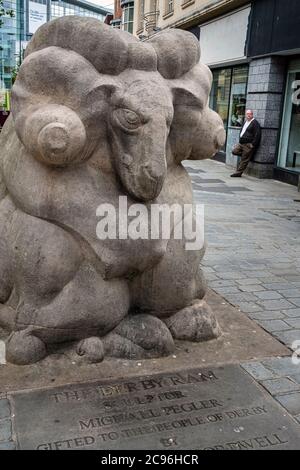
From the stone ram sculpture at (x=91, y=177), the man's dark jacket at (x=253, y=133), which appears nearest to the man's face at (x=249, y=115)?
the man's dark jacket at (x=253, y=133)

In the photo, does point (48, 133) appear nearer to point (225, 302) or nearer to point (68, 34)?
point (68, 34)

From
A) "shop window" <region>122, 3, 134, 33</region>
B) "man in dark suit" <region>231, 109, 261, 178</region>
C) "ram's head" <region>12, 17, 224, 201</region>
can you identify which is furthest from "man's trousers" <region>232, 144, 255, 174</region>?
"shop window" <region>122, 3, 134, 33</region>

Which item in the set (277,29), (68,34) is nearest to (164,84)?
(68,34)

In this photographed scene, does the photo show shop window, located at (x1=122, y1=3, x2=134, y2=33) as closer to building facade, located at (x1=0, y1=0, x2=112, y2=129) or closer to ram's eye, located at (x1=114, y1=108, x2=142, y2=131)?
building facade, located at (x1=0, y1=0, x2=112, y2=129)

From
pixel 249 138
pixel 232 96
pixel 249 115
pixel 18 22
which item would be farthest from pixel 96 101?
pixel 18 22

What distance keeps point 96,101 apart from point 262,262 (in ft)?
11.2

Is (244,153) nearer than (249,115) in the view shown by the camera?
No

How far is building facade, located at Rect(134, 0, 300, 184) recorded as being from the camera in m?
11.6

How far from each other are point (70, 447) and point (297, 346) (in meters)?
1.86

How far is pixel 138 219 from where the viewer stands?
305 cm

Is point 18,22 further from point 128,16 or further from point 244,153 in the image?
point 244,153

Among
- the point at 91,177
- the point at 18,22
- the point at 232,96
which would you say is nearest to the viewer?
the point at 91,177

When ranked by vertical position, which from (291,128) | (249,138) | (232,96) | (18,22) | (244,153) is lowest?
(244,153)

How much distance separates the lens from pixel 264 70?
12.3 meters
